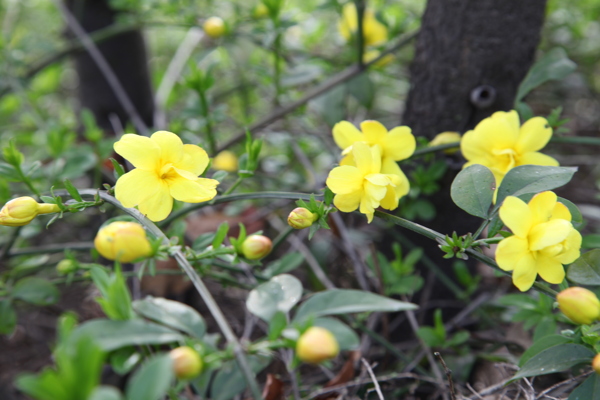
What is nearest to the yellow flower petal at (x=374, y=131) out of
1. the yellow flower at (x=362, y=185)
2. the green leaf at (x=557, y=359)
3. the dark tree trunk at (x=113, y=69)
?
the yellow flower at (x=362, y=185)

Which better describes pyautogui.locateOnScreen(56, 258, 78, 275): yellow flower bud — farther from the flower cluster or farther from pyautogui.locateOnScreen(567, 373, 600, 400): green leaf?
pyautogui.locateOnScreen(567, 373, 600, 400): green leaf

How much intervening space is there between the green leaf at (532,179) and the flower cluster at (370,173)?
0.16 meters

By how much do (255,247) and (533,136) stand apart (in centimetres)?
57

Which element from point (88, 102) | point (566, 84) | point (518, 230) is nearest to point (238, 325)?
point (518, 230)

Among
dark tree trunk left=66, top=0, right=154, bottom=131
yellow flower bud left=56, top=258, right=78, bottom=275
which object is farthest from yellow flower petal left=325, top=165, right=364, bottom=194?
dark tree trunk left=66, top=0, right=154, bottom=131

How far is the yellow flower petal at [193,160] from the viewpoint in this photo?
78 centimetres

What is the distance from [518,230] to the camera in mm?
658

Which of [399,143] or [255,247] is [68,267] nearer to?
[255,247]

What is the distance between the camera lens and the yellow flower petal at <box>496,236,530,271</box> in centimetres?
64

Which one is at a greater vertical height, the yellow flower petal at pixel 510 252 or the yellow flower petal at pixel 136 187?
the yellow flower petal at pixel 136 187

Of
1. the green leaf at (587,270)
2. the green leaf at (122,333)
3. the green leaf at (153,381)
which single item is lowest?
the green leaf at (587,270)

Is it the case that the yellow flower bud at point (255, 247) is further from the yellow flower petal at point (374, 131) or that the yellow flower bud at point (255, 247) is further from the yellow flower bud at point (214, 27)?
the yellow flower bud at point (214, 27)

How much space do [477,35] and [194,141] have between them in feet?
2.83

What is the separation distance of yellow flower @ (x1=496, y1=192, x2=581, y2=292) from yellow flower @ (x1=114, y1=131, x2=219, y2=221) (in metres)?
0.43
